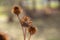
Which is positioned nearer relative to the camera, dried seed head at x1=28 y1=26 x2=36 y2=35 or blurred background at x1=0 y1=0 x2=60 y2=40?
dried seed head at x1=28 y1=26 x2=36 y2=35

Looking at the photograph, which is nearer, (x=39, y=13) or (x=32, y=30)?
(x=32, y=30)

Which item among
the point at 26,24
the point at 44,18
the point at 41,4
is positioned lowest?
the point at 44,18

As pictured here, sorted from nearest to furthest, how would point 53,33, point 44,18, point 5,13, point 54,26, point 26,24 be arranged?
1. point 26,24
2. point 53,33
3. point 54,26
4. point 5,13
5. point 44,18

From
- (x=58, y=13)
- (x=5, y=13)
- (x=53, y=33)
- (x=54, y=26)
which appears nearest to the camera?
(x=53, y=33)

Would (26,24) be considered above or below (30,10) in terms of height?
above

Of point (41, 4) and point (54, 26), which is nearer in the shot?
point (54, 26)

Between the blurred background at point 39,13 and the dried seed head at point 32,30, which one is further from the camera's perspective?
the blurred background at point 39,13

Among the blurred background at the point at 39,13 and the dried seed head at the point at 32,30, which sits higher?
the dried seed head at the point at 32,30

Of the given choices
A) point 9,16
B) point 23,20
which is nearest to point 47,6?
point 9,16

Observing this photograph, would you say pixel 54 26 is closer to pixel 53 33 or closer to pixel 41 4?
pixel 53 33

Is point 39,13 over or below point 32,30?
below

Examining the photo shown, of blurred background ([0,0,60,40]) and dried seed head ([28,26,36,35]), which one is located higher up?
dried seed head ([28,26,36,35])
